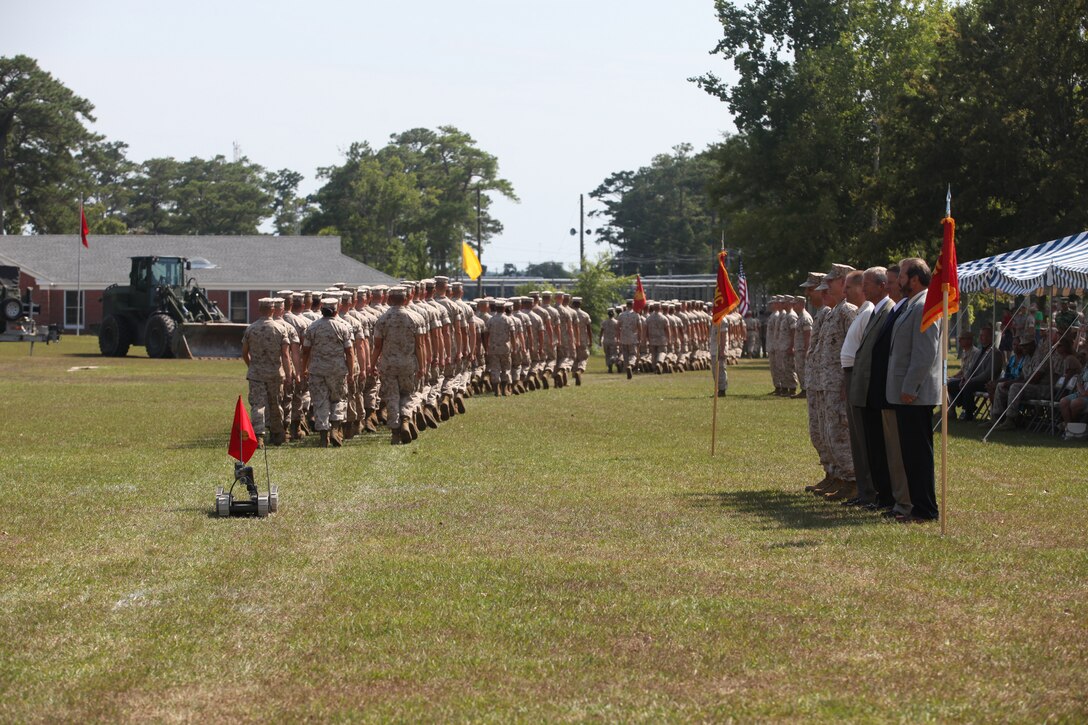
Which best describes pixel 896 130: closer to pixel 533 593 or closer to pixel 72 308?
pixel 533 593

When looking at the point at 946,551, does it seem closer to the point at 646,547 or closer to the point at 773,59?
the point at 646,547

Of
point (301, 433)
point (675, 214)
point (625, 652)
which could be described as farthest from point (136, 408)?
point (675, 214)

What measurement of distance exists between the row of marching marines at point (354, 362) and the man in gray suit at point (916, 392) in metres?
8.18

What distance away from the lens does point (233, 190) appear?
395ft

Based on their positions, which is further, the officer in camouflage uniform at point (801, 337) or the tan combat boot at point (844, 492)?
the officer in camouflage uniform at point (801, 337)

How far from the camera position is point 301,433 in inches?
774

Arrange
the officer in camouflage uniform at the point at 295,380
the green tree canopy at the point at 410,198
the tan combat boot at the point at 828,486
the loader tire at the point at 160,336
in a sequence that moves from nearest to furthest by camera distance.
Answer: the tan combat boot at the point at 828,486, the officer in camouflage uniform at the point at 295,380, the loader tire at the point at 160,336, the green tree canopy at the point at 410,198

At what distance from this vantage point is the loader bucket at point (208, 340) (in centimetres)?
4591

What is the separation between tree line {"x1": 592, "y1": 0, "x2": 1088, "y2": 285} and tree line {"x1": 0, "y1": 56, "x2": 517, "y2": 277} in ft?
107

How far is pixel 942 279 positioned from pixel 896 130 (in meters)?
35.3

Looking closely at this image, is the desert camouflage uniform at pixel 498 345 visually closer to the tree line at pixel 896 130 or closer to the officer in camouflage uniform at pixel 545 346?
the officer in camouflage uniform at pixel 545 346

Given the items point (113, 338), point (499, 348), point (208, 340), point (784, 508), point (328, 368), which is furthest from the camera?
point (113, 338)

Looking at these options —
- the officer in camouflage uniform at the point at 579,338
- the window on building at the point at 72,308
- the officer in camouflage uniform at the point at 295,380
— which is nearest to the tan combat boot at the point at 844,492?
the officer in camouflage uniform at the point at 295,380

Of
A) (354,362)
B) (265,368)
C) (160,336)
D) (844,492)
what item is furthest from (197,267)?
(844,492)
